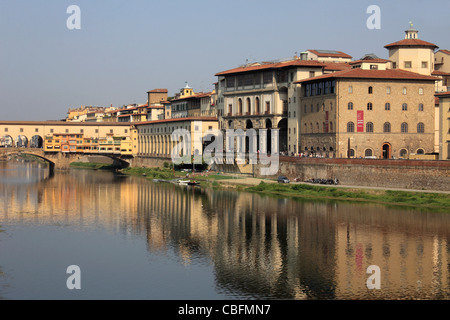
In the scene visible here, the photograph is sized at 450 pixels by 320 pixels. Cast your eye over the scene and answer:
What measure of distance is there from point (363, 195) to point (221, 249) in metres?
25.1

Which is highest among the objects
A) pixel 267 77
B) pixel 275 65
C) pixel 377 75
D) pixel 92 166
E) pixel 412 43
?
pixel 412 43

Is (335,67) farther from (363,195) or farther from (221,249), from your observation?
(221,249)

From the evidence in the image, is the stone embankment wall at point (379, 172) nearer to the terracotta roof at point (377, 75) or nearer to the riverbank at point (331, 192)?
the riverbank at point (331, 192)

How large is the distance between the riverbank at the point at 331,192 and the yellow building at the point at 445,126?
8.48 meters

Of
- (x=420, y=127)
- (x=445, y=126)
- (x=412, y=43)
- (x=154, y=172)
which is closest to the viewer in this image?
(x=445, y=126)

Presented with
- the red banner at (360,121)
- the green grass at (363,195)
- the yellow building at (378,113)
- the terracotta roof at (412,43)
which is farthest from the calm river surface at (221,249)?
the terracotta roof at (412,43)

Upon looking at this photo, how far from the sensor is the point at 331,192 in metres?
68.4

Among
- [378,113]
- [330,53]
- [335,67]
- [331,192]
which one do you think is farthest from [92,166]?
[331,192]

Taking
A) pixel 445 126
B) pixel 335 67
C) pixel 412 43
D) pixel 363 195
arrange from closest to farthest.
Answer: pixel 363 195 < pixel 445 126 < pixel 335 67 < pixel 412 43
